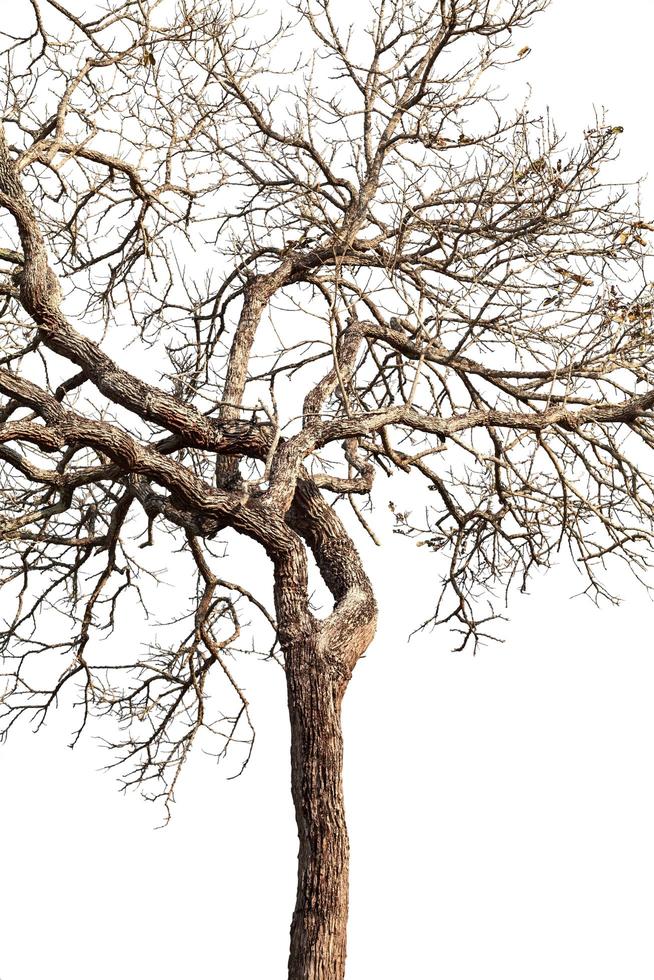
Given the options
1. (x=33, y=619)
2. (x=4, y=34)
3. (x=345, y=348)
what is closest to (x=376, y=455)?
(x=345, y=348)

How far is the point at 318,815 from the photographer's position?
6719mm

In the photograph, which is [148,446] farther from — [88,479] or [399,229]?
[399,229]

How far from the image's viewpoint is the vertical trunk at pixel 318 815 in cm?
A: 655

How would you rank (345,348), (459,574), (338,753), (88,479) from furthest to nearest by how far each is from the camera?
(459,574)
(345,348)
(88,479)
(338,753)

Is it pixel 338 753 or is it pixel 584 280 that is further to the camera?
pixel 584 280

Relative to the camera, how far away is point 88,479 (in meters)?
7.57

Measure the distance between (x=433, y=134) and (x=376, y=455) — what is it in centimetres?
206

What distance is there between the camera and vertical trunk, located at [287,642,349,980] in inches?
258

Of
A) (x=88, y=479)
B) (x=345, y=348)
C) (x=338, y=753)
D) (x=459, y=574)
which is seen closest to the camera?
→ (x=338, y=753)

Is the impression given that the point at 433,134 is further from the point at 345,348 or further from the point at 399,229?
the point at 345,348

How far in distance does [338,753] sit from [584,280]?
3101 mm

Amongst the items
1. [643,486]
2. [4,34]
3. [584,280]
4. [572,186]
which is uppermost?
[4,34]

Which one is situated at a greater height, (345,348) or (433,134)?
(433,134)

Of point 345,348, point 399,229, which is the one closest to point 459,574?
point 345,348
